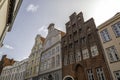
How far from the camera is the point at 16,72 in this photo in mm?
45188

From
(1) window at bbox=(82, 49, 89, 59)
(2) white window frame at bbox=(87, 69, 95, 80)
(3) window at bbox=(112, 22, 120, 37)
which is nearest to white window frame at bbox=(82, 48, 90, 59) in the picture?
(1) window at bbox=(82, 49, 89, 59)

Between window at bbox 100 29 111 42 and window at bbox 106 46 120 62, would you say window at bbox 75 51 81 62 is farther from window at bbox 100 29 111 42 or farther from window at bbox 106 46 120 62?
window at bbox 106 46 120 62

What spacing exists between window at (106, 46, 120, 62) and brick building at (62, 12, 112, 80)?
1.04m

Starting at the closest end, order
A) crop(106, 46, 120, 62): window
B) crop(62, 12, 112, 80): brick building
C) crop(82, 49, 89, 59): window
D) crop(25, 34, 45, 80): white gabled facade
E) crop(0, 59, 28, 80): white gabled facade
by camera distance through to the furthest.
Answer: crop(106, 46, 120, 62): window < crop(62, 12, 112, 80): brick building < crop(82, 49, 89, 59): window < crop(25, 34, 45, 80): white gabled facade < crop(0, 59, 28, 80): white gabled facade

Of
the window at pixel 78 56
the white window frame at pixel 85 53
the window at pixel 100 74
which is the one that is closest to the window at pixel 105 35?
the white window frame at pixel 85 53

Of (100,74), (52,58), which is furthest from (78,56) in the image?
(52,58)

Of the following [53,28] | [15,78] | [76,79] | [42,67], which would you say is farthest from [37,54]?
[76,79]

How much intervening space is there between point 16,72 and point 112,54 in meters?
40.2

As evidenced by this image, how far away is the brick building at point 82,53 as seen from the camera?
58.1ft

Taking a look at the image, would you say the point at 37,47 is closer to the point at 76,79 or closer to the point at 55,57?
the point at 55,57

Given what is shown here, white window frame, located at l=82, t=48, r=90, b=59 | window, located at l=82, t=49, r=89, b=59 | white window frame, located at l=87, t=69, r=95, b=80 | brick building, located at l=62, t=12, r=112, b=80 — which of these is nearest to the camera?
brick building, located at l=62, t=12, r=112, b=80

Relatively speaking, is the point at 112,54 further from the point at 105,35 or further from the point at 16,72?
the point at 16,72

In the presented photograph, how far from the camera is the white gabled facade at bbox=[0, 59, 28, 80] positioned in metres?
41.5

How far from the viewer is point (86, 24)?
74.1 ft
